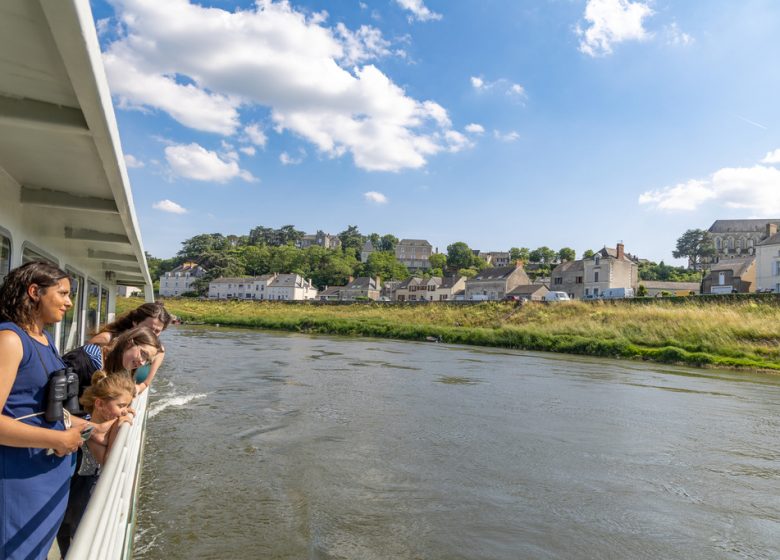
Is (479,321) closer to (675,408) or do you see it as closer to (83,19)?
(675,408)

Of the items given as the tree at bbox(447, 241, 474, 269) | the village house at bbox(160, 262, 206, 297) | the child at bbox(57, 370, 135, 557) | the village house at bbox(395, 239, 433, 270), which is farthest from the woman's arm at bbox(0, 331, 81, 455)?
the village house at bbox(395, 239, 433, 270)

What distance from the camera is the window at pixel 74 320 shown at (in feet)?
25.3

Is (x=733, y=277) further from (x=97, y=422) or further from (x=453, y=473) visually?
(x=97, y=422)

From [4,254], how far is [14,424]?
3.36 meters

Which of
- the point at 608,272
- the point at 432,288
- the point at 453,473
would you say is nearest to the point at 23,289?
the point at 453,473

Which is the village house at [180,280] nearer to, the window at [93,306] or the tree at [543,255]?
the tree at [543,255]

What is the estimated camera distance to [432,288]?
90438 mm

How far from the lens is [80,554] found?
60.8 inches

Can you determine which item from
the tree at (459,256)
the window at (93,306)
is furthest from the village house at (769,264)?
the tree at (459,256)

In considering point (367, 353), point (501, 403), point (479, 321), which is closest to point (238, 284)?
point (479, 321)

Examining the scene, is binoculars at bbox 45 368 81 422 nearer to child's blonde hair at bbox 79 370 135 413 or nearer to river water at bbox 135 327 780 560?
child's blonde hair at bbox 79 370 135 413

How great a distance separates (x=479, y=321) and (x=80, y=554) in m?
43.5

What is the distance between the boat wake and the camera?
35.8 feet

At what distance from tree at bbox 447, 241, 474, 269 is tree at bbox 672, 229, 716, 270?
50.8 m
